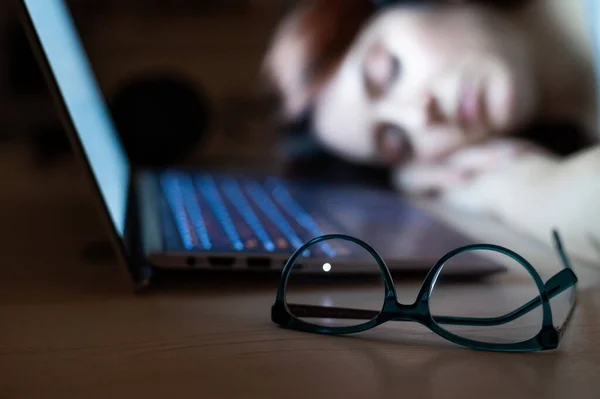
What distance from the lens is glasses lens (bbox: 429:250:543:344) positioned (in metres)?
0.42

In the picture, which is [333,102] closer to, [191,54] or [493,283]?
[493,283]

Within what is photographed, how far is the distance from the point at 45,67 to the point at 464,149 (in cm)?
57

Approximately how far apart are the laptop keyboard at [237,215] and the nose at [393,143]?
0.14 m

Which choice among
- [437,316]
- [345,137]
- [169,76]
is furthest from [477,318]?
[169,76]

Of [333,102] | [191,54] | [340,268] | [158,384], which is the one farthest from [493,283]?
[191,54]

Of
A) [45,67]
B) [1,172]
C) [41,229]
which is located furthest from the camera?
[1,172]

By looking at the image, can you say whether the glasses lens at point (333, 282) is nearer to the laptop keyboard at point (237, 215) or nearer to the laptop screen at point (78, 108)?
the laptop keyboard at point (237, 215)

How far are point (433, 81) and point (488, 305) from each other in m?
0.40

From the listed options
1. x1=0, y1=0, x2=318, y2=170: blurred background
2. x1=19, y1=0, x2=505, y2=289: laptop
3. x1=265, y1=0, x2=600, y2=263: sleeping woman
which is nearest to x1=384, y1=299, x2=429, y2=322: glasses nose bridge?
x1=19, y1=0, x2=505, y2=289: laptop

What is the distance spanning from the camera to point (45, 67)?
18.0 inches

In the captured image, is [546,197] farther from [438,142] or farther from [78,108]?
[78,108]

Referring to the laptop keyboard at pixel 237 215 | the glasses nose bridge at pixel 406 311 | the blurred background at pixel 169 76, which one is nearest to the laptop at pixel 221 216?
the laptop keyboard at pixel 237 215

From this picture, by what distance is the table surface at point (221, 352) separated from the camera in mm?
347

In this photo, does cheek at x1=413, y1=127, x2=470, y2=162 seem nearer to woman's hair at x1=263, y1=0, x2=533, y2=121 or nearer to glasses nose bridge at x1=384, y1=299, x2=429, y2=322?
woman's hair at x1=263, y1=0, x2=533, y2=121
